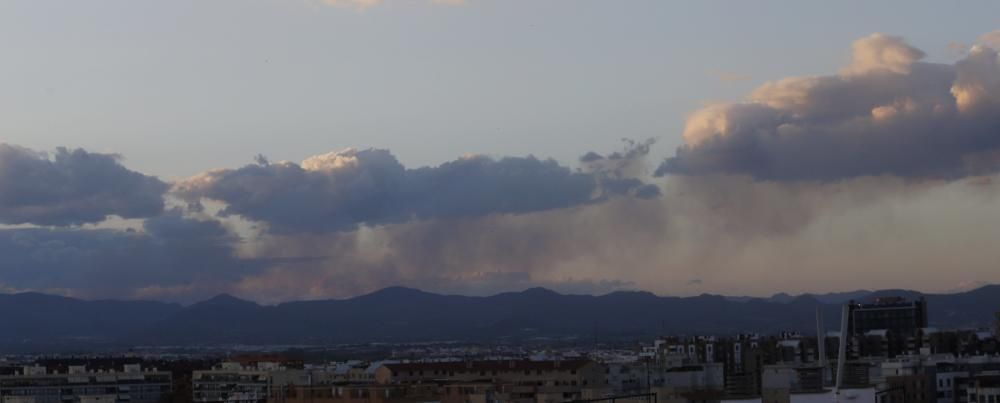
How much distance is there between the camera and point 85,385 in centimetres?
11031

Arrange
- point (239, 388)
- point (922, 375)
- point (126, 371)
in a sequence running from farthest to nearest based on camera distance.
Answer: point (126, 371) → point (239, 388) → point (922, 375)

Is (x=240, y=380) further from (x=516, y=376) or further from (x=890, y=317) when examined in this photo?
(x=890, y=317)

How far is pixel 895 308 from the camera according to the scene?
149 metres

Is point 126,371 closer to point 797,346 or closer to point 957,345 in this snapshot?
point 797,346

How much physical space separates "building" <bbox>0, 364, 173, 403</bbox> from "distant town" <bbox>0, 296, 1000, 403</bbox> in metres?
0.11

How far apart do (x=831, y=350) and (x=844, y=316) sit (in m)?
83.7

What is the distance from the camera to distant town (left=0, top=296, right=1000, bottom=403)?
69375 millimetres

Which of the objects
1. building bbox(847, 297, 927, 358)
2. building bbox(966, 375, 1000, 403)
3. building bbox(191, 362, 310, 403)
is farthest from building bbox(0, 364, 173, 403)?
building bbox(966, 375, 1000, 403)

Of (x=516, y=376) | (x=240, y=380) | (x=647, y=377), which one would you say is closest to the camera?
(x=516, y=376)

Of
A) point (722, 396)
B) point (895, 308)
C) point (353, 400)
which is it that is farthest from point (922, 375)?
point (895, 308)

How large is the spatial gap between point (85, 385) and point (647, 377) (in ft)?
127

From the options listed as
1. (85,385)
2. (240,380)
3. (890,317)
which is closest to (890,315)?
(890,317)

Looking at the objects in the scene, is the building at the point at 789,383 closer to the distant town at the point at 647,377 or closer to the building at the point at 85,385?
the distant town at the point at 647,377

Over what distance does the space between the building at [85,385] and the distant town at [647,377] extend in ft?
0.35
